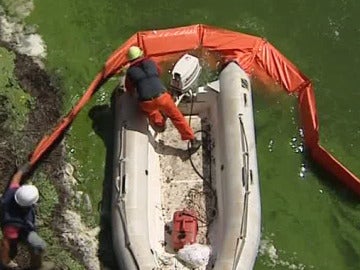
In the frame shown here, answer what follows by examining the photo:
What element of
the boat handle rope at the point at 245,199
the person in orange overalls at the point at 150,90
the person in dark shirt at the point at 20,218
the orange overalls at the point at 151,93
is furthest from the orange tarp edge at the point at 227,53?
the person in dark shirt at the point at 20,218

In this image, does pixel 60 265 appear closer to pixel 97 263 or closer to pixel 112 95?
pixel 97 263

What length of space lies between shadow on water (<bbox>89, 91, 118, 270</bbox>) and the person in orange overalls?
28.2 inches

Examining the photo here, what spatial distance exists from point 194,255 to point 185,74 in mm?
2041

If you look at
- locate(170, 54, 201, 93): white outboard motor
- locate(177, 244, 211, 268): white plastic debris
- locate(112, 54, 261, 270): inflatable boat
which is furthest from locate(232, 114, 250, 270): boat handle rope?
locate(170, 54, 201, 93): white outboard motor

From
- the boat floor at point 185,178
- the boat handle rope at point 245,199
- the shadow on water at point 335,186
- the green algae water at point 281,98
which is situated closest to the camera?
the boat handle rope at point 245,199

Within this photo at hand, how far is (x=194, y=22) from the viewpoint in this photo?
10672 mm

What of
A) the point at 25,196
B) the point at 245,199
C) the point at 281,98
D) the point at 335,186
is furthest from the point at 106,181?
the point at 335,186

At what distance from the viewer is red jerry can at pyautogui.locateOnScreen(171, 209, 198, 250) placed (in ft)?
28.3

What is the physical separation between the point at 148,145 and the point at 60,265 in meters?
1.56

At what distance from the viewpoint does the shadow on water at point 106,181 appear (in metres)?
8.91

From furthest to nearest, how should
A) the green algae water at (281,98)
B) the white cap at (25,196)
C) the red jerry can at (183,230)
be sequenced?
the green algae water at (281,98) < the red jerry can at (183,230) < the white cap at (25,196)

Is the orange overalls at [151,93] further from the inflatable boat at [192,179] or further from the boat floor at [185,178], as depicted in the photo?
the boat floor at [185,178]

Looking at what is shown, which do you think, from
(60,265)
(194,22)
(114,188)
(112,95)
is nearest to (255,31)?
(194,22)

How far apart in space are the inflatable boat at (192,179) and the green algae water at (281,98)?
52 centimetres
